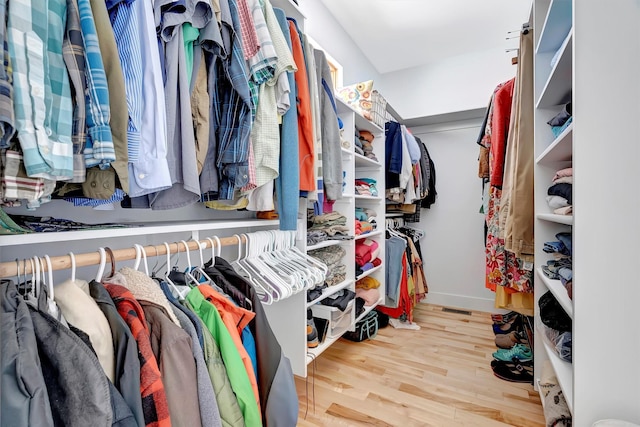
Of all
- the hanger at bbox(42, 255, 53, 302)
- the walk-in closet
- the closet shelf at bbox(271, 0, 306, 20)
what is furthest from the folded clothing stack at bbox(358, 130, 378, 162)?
the hanger at bbox(42, 255, 53, 302)

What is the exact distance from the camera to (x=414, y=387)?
5.65 feet

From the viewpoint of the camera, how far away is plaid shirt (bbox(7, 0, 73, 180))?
487mm

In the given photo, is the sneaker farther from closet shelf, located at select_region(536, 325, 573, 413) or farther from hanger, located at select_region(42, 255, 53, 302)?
hanger, located at select_region(42, 255, 53, 302)

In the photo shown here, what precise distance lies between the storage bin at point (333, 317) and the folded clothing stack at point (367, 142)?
1113 mm

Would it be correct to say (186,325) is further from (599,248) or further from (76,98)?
(599,248)

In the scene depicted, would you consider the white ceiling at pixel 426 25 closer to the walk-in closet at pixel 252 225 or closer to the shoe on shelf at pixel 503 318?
the walk-in closet at pixel 252 225

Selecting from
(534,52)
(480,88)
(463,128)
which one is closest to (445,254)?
(463,128)

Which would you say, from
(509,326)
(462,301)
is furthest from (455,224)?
(509,326)

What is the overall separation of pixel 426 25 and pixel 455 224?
6.14 feet

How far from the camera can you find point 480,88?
2867 millimetres

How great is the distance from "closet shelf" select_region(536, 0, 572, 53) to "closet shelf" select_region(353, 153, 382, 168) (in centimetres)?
108

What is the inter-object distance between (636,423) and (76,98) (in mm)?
1657

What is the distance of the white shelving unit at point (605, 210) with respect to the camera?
0.90 meters

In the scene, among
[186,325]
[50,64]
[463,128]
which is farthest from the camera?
[463,128]
